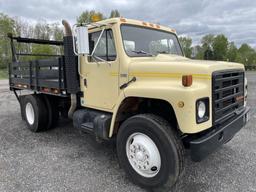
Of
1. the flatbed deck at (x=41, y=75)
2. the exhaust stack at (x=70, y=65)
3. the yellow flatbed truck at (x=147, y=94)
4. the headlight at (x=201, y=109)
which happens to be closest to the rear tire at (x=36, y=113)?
the flatbed deck at (x=41, y=75)

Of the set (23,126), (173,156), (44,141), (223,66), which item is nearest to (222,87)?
(223,66)

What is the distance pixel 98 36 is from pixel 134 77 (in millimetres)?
1063

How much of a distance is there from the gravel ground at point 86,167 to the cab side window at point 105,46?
1.79 meters

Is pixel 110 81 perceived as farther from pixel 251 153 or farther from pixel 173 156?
pixel 251 153

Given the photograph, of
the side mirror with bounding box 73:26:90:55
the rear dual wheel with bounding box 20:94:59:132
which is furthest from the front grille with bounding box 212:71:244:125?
the rear dual wheel with bounding box 20:94:59:132

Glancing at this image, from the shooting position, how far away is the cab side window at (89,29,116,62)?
→ 3654 millimetres

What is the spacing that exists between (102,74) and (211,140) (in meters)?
1.99

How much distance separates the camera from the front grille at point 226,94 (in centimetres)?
286

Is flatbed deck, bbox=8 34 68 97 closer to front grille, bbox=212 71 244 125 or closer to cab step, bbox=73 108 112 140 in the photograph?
cab step, bbox=73 108 112 140

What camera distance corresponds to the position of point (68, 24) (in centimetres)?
399

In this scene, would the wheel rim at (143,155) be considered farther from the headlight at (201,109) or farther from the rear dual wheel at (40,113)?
the rear dual wheel at (40,113)

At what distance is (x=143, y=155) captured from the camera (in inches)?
122

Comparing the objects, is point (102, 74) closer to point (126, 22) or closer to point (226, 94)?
point (126, 22)

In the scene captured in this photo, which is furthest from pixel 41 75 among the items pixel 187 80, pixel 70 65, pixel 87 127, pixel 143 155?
pixel 187 80
